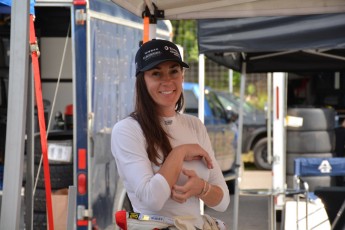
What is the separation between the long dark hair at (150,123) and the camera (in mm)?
3371

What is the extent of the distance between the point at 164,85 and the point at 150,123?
0.19 m

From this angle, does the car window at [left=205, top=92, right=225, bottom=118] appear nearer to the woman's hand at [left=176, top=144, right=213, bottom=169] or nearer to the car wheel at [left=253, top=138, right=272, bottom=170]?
the car wheel at [left=253, top=138, right=272, bottom=170]

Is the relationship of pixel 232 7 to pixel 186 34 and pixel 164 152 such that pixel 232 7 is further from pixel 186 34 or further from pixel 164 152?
pixel 186 34

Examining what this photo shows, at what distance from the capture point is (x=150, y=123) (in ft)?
11.2

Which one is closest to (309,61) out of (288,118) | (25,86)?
(288,118)

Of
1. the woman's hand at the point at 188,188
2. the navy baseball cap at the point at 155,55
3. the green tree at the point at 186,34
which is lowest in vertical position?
the woman's hand at the point at 188,188

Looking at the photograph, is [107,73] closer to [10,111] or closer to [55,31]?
[55,31]

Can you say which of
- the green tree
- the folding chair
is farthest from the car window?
the green tree

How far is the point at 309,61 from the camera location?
8484 millimetres

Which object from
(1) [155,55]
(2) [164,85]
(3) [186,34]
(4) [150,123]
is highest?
(3) [186,34]

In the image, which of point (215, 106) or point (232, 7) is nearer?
point (232, 7)

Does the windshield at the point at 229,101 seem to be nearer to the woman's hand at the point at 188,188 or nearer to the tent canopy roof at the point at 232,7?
the tent canopy roof at the point at 232,7

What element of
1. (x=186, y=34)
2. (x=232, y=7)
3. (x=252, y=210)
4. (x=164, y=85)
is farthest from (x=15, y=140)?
(x=186, y=34)

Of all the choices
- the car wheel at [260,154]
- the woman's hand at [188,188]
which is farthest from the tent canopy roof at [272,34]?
the car wheel at [260,154]
